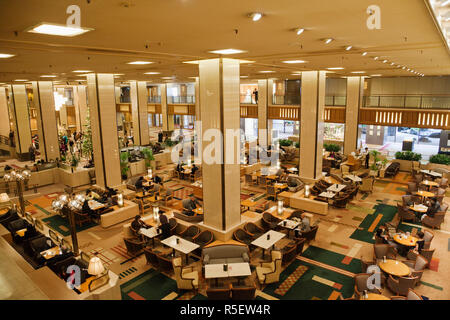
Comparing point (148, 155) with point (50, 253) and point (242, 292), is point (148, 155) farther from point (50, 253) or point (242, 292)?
point (242, 292)

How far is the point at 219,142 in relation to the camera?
8562mm

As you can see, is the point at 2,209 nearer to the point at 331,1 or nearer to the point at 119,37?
the point at 119,37

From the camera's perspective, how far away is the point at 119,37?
5.01 metres

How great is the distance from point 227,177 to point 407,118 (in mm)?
13783

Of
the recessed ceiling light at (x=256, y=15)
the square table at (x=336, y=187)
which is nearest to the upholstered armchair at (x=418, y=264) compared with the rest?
the square table at (x=336, y=187)

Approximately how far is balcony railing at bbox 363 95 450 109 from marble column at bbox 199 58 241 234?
14.4 meters

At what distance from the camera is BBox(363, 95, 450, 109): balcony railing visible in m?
19.3

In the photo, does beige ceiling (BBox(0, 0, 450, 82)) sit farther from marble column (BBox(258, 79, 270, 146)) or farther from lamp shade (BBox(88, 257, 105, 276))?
marble column (BBox(258, 79, 270, 146))

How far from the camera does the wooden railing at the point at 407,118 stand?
16672 millimetres

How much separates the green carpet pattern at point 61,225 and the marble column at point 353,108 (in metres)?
16.0

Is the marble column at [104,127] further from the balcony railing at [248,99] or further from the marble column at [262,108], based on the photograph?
the balcony railing at [248,99]

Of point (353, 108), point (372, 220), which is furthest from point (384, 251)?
point (353, 108)

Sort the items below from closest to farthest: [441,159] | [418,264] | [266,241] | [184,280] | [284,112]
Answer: [184,280] < [418,264] < [266,241] < [441,159] < [284,112]
